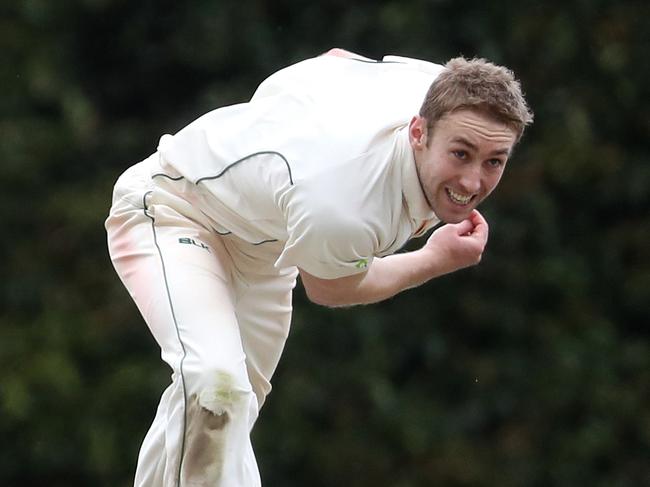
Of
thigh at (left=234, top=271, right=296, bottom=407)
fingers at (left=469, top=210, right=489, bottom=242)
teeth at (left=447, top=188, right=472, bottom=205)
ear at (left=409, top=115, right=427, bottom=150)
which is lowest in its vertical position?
thigh at (left=234, top=271, right=296, bottom=407)

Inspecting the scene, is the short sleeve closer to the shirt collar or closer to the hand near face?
the shirt collar

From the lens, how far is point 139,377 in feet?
37.3

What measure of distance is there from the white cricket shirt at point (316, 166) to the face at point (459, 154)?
46 millimetres

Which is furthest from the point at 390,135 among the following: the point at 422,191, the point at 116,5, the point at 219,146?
the point at 116,5

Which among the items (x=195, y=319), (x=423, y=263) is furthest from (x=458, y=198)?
(x=195, y=319)

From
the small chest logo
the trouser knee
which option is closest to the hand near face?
the small chest logo

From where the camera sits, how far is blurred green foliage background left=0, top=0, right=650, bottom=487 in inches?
452

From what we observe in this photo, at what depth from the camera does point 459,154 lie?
5.34m

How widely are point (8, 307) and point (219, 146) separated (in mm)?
6296

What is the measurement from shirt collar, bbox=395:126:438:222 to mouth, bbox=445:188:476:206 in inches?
2.9

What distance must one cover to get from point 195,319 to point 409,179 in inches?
30.9

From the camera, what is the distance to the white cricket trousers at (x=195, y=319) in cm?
555

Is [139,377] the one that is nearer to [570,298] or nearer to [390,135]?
[570,298]

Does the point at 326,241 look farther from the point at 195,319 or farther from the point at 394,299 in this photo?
the point at 394,299
